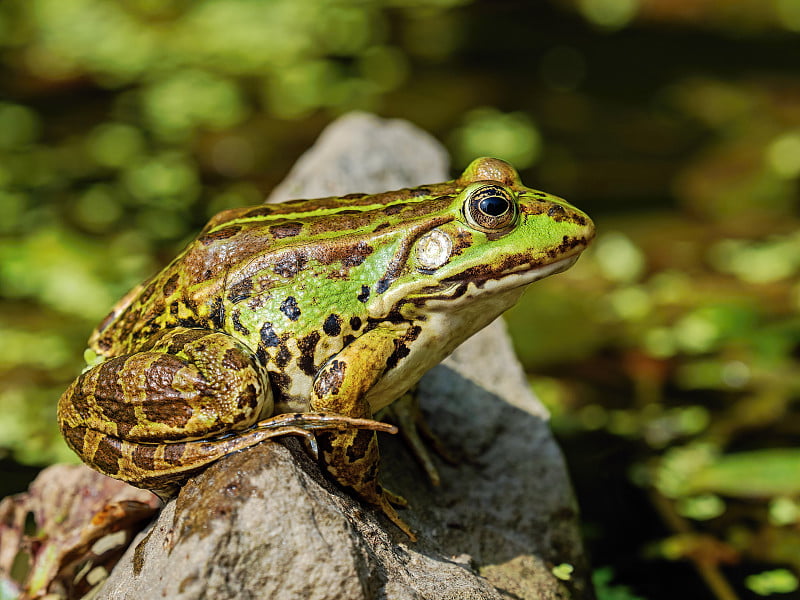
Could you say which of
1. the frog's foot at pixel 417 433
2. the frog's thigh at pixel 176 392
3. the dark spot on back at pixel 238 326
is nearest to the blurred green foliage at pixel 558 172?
the frog's foot at pixel 417 433

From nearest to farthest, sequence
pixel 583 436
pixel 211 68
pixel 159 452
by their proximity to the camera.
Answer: pixel 159 452 < pixel 583 436 < pixel 211 68

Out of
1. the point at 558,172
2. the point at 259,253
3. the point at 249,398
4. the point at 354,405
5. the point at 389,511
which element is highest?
the point at 259,253

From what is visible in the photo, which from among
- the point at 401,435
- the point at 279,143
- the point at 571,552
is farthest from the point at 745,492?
the point at 279,143

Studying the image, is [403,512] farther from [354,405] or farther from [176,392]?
[176,392]

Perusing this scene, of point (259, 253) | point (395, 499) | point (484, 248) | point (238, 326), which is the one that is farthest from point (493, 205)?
point (395, 499)

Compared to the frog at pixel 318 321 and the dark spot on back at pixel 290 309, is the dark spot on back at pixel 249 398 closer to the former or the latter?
the frog at pixel 318 321

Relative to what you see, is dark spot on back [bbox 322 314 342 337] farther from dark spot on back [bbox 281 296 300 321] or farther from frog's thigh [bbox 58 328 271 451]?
frog's thigh [bbox 58 328 271 451]

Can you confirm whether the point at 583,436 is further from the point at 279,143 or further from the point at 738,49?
the point at 738,49
